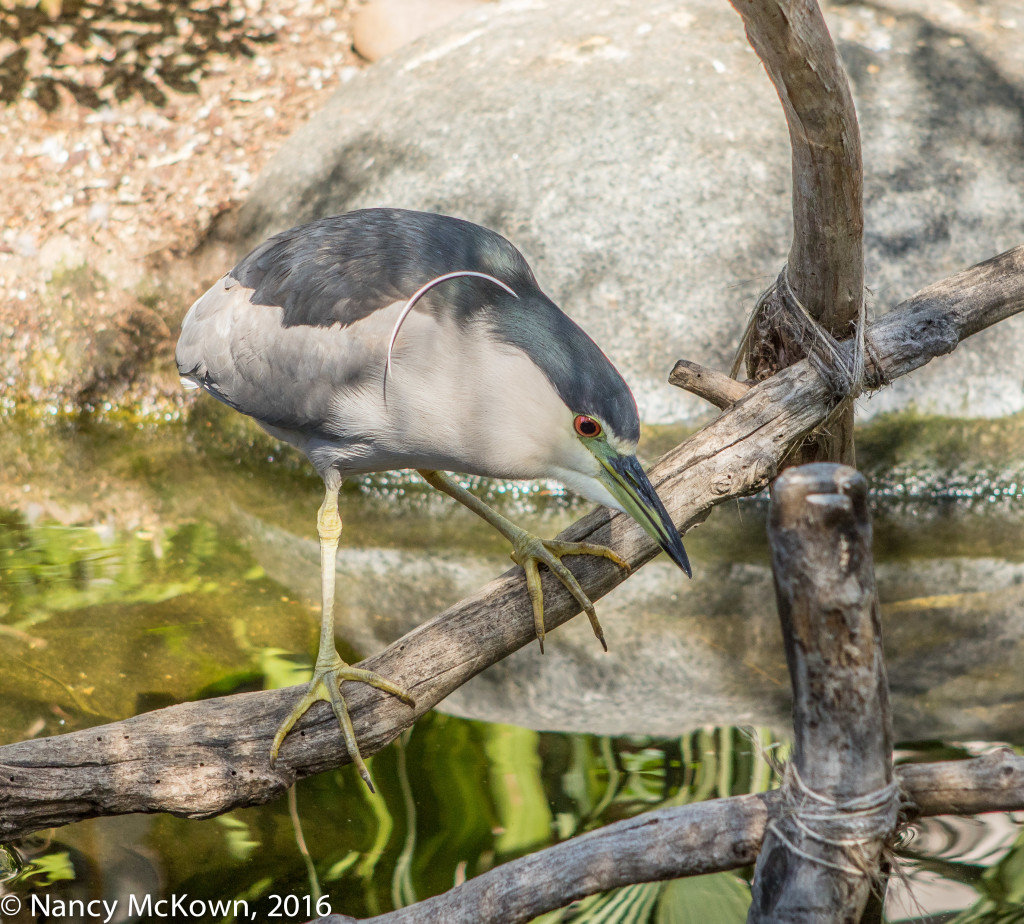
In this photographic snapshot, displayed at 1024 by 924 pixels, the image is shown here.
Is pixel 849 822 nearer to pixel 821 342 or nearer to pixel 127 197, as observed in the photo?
pixel 821 342

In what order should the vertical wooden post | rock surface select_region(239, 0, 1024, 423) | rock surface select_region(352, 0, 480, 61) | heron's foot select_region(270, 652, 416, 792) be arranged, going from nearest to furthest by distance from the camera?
the vertical wooden post, heron's foot select_region(270, 652, 416, 792), rock surface select_region(239, 0, 1024, 423), rock surface select_region(352, 0, 480, 61)

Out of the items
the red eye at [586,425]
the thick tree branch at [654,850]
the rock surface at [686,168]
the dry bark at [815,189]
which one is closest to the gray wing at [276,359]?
the red eye at [586,425]

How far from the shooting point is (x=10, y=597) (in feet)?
12.8

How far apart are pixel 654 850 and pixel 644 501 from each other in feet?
2.65

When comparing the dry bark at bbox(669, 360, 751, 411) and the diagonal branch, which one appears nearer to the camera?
the diagonal branch

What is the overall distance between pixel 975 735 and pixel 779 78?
2312 millimetres

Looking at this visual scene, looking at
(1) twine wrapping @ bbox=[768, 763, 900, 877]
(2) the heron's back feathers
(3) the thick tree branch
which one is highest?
(2) the heron's back feathers

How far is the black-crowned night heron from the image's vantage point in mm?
2172

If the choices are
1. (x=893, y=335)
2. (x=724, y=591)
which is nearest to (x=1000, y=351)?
(x=724, y=591)

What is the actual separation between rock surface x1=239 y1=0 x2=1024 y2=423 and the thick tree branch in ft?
10.9

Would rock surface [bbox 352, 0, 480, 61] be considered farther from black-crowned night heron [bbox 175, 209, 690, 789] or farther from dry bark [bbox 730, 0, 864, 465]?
dry bark [bbox 730, 0, 864, 465]

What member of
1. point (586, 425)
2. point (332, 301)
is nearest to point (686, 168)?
point (332, 301)

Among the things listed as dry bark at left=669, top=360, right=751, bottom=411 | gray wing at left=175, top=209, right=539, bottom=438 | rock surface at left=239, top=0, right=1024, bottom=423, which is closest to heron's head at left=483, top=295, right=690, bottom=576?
gray wing at left=175, top=209, right=539, bottom=438

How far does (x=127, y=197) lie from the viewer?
5855mm
